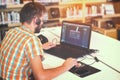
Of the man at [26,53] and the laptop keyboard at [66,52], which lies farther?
the laptop keyboard at [66,52]

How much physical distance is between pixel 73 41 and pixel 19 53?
85 cm

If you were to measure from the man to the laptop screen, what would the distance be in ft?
1.61

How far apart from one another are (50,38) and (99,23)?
7.69ft

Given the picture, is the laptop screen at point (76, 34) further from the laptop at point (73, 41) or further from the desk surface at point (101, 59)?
the desk surface at point (101, 59)

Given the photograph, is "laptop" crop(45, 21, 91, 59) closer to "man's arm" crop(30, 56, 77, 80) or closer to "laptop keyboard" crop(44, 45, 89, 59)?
"laptop keyboard" crop(44, 45, 89, 59)

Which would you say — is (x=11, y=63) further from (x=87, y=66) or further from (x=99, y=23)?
(x=99, y=23)

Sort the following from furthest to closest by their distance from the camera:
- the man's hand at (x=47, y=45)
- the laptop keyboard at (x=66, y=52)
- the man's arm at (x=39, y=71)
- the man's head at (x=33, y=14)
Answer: the man's hand at (x=47, y=45) → the laptop keyboard at (x=66, y=52) → the man's head at (x=33, y=14) → the man's arm at (x=39, y=71)

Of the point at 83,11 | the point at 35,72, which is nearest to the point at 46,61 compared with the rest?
the point at 35,72

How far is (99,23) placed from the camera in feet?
16.7

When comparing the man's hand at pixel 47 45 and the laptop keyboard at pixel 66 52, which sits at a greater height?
the man's hand at pixel 47 45

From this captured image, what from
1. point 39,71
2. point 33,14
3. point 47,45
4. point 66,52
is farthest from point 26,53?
point 47,45

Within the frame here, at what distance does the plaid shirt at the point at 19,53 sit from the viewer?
1.73 meters

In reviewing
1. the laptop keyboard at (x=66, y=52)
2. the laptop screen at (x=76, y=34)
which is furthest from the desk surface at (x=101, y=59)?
the laptop screen at (x=76, y=34)

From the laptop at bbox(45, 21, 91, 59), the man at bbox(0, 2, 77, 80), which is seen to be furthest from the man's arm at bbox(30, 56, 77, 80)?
the laptop at bbox(45, 21, 91, 59)
